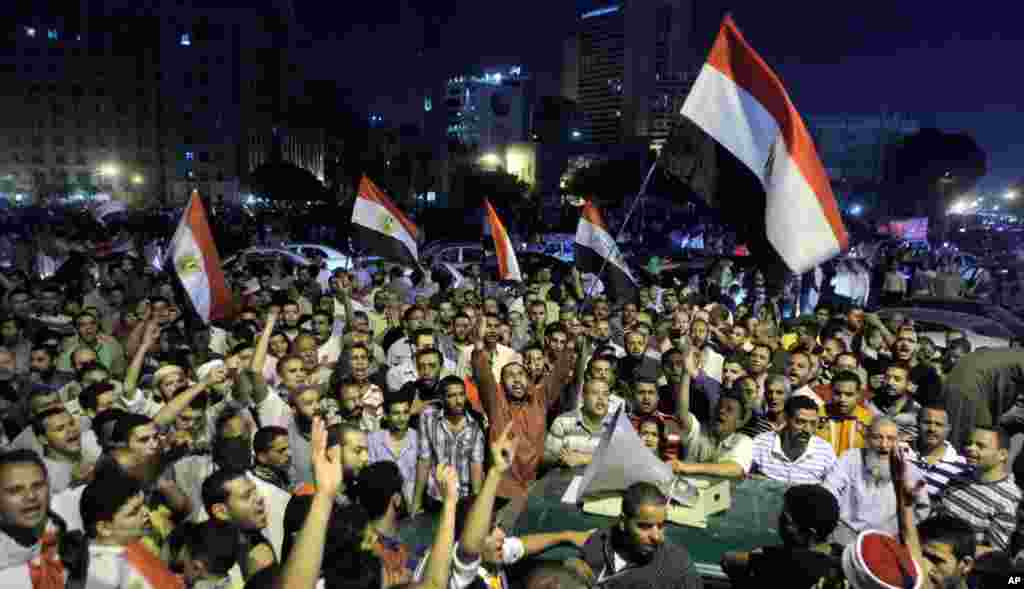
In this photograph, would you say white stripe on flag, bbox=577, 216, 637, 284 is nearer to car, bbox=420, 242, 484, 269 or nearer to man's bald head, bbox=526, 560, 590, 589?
man's bald head, bbox=526, 560, 590, 589

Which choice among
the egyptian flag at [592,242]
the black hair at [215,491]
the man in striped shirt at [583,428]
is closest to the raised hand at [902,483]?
the man in striped shirt at [583,428]

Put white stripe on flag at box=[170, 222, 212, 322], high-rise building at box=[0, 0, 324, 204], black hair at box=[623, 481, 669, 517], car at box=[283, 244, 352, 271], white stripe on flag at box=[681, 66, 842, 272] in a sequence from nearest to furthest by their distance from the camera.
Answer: black hair at box=[623, 481, 669, 517] < white stripe on flag at box=[681, 66, 842, 272] < white stripe on flag at box=[170, 222, 212, 322] < car at box=[283, 244, 352, 271] < high-rise building at box=[0, 0, 324, 204]

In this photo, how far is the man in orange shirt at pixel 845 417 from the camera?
516cm

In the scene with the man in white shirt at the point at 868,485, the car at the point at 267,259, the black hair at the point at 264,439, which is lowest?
the man in white shirt at the point at 868,485

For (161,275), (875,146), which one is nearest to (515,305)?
(161,275)

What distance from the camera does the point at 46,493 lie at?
341cm

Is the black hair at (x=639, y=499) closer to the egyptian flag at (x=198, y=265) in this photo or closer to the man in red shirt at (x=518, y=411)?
the man in red shirt at (x=518, y=411)

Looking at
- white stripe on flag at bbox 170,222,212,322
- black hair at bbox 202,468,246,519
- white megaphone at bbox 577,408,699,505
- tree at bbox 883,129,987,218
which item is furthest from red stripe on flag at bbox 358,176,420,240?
tree at bbox 883,129,987,218

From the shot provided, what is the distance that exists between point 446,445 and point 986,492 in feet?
10.6

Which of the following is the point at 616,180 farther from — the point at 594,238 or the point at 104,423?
the point at 104,423

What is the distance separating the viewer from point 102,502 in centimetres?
317

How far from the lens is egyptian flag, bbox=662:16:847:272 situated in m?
5.29

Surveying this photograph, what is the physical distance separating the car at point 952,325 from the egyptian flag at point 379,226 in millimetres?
6858

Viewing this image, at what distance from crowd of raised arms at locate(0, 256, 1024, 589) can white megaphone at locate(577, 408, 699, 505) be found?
1.11ft
